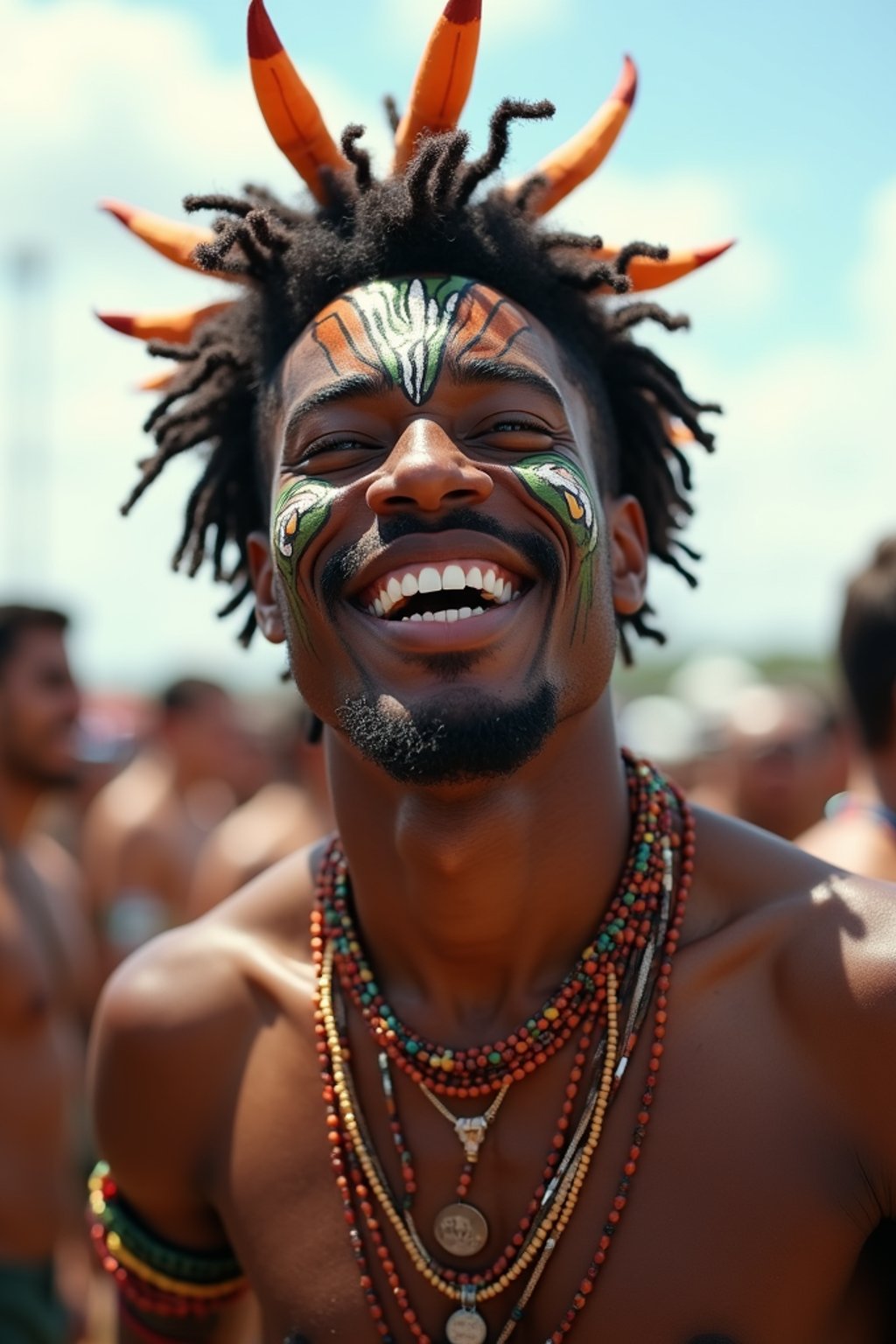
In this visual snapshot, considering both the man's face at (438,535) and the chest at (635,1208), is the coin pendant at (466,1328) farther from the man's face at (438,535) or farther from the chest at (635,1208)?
the man's face at (438,535)

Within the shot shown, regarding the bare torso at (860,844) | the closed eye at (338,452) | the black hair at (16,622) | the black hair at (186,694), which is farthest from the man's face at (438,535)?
the black hair at (186,694)

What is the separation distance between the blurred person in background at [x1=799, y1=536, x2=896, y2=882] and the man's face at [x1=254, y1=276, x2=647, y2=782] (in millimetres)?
1761

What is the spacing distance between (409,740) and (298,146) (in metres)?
1.33

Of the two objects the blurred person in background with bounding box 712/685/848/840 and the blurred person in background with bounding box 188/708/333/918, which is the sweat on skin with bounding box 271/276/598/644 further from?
the blurred person in background with bounding box 712/685/848/840

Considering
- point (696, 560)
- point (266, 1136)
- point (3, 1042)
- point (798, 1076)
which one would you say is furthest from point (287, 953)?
point (3, 1042)

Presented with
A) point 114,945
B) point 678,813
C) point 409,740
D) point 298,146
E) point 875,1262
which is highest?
point 298,146

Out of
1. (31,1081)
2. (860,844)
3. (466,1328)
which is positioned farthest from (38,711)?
(466,1328)

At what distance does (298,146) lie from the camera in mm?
3242

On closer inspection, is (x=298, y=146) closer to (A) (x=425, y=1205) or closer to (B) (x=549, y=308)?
(B) (x=549, y=308)

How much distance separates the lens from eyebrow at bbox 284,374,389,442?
291cm

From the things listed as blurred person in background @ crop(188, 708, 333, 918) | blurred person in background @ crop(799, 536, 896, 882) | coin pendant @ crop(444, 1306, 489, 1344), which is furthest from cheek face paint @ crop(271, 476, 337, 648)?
blurred person in background @ crop(188, 708, 333, 918)

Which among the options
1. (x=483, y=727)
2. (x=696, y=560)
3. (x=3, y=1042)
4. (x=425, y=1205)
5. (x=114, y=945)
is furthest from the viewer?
(x=114, y=945)

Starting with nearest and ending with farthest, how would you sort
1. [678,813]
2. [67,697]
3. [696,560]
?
[678,813]
[696,560]
[67,697]

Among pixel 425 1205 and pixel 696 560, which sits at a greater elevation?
pixel 696 560
